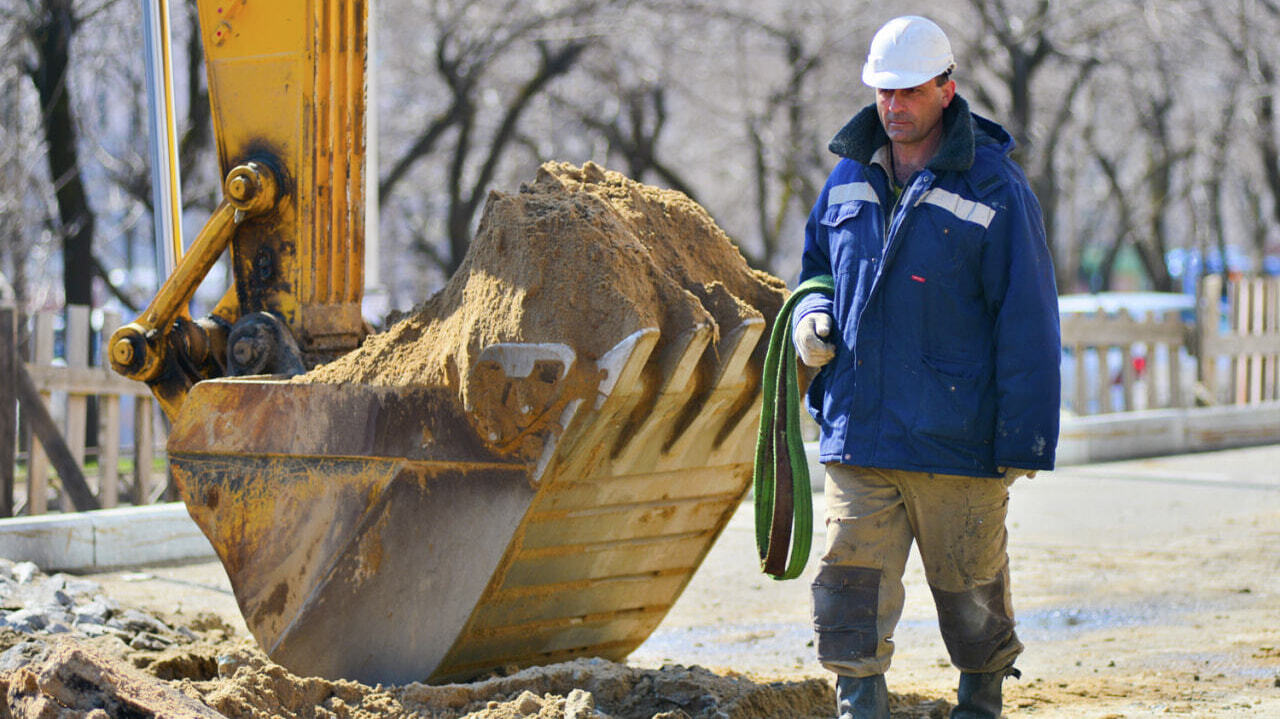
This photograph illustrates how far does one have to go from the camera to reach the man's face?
3611 millimetres

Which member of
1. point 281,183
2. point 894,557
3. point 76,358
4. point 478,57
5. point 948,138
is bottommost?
point 76,358

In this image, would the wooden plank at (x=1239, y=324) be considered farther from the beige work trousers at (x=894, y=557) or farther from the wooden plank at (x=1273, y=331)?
the beige work trousers at (x=894, y=557)

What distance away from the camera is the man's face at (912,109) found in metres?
3.61

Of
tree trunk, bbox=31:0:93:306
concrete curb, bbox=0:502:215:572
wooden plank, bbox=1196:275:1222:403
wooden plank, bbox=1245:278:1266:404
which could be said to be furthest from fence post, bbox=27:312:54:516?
wooden plank, bbox=1245:278:1266:404

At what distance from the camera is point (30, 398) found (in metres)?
8.15

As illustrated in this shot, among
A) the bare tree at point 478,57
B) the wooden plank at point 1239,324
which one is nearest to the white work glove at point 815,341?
the wooden plank at point 1239,324

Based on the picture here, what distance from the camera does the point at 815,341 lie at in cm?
364

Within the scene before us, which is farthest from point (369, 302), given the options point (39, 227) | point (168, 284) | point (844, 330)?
point (844, 330)

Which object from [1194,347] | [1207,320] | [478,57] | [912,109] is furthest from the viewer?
[478,57]

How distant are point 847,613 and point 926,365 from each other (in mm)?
646

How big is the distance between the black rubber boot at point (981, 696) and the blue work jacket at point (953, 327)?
59 centimetres

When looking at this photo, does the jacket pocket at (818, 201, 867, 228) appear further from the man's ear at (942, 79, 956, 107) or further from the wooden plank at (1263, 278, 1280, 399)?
A: the wooden plank at (1263, 278, 1280, 399)

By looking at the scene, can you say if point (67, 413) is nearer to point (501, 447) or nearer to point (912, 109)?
point (501, 447)

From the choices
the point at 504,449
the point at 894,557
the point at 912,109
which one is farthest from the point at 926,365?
the point at 504,449
